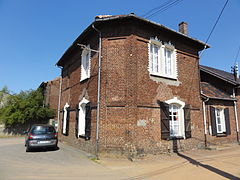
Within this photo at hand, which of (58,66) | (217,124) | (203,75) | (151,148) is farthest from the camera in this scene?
(58,66)

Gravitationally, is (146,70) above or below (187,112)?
above

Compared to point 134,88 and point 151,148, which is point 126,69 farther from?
point 151,148

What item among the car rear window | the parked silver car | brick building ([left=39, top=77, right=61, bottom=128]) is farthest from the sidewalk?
brick building ([left=39, top=77, right=61, bottom=128])

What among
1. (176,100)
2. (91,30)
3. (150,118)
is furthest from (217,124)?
(91,30)

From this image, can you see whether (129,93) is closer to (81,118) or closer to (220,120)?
(81,118)

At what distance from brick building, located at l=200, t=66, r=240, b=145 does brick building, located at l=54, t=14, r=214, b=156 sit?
686 millimetres

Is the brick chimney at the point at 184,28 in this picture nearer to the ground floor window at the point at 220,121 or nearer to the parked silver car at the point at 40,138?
the ground floor window at the point at 220,121

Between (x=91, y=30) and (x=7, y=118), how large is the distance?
581 inches

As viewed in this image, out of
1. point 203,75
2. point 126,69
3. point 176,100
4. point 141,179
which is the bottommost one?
point 141,179

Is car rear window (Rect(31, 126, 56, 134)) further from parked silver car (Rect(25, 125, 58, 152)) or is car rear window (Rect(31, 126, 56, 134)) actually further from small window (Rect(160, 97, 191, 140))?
small window (Rect(160, 97, 191, 140))

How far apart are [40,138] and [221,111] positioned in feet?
39.6

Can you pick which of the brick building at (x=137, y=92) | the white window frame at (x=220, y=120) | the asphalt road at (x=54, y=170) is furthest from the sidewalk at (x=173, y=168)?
the white window frame at (x=220, y=120)

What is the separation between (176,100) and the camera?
9.30 meters

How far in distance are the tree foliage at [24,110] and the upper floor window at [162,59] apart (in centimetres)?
1450
